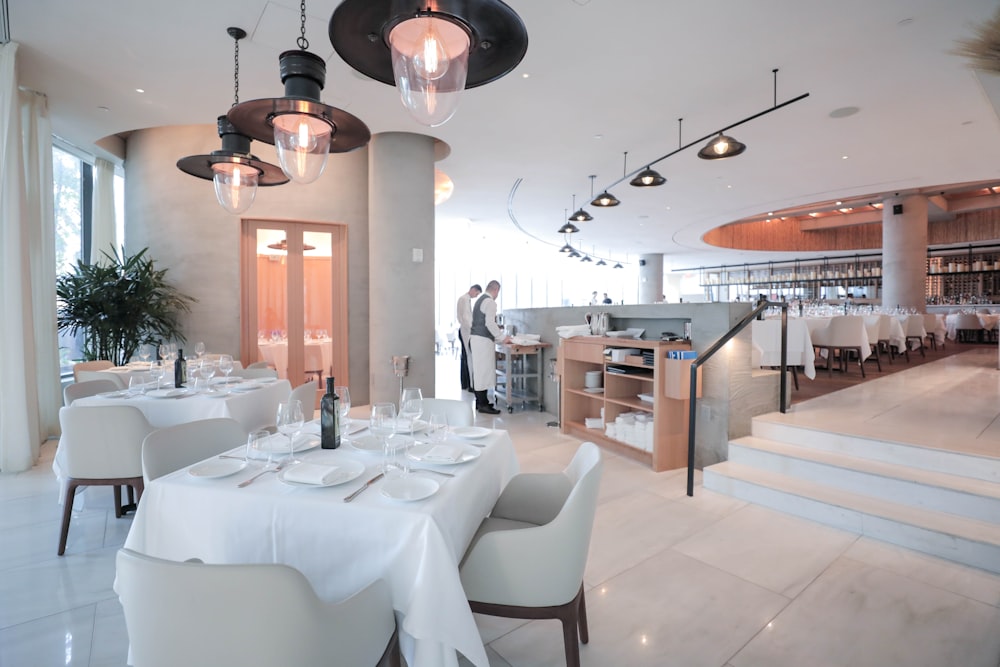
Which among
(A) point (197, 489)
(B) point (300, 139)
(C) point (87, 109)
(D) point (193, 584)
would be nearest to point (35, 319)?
(C) point (87, 109)

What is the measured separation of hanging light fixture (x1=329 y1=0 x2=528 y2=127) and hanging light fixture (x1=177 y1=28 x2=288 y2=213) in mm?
1809

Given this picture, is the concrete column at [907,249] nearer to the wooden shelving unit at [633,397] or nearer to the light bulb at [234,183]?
the wooden shelving unit at [633,397]

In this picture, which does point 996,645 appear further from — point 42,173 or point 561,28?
point 42,173

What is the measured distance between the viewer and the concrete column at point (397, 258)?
6.17 m

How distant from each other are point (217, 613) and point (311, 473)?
0.67 metres

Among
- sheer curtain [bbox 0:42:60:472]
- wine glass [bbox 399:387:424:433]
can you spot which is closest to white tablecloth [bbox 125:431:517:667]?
wine glass [bbox 399:387:424:433]

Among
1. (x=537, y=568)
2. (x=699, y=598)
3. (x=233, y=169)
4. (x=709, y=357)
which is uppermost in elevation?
(x=233, y=169)

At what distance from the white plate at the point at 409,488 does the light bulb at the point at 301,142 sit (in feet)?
5.25

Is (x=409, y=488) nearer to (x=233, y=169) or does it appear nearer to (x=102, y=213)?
(x=233, y=169)

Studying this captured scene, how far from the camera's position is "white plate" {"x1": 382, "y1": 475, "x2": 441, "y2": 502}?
1.58 m

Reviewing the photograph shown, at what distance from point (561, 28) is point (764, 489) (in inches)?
158

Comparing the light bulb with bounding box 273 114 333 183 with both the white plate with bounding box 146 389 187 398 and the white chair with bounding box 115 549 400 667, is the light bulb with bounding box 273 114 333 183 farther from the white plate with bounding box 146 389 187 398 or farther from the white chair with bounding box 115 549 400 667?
the white plate with bounding box 146 389 187 398

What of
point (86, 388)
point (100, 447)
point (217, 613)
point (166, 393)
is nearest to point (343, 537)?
point (217, 613)

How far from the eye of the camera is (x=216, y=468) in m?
1.85
